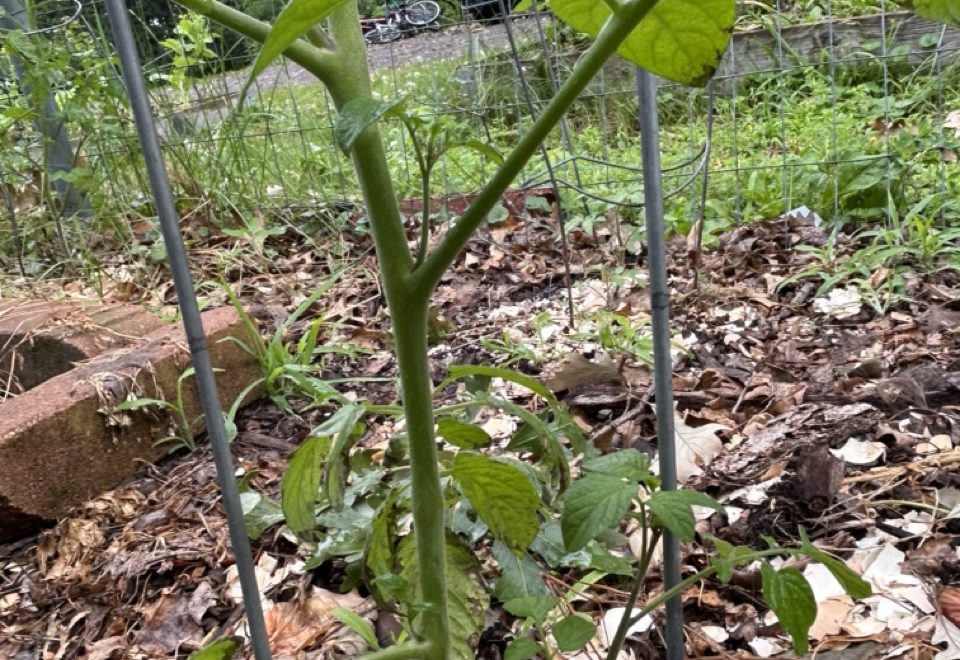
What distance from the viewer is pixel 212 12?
0.47m

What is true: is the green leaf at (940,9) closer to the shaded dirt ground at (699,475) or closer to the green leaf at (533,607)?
the green leaf at (533,607)

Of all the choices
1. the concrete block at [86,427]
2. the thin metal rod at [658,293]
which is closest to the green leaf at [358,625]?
the thin metal rod at [658,293]

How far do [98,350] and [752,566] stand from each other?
1636 millimetres

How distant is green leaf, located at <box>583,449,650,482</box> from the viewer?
0.72 metres

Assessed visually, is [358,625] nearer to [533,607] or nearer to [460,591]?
[460,591]

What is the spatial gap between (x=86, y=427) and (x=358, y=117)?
140 cm

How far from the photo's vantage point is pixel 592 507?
694 mm

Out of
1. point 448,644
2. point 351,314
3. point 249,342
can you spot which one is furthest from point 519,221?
point 448,644

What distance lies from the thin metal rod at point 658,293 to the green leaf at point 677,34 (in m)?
0.09

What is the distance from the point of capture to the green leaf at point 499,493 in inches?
27.3

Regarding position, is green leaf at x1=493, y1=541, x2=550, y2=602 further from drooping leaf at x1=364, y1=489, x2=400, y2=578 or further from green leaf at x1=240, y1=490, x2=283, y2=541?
green leaf at x1=240, y1=490, x2=283, y2=541

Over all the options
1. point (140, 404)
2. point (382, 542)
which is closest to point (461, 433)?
point (382, 542)

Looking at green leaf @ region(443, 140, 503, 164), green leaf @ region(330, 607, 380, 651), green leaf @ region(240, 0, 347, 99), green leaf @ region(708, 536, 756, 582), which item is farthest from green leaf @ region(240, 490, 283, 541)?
green leaf @ region(240, 0, 347, 99)

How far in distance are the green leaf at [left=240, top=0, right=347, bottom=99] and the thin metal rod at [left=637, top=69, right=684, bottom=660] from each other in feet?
1.26
